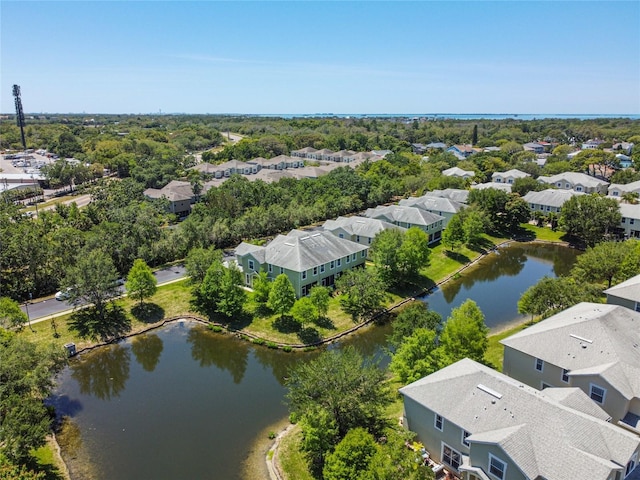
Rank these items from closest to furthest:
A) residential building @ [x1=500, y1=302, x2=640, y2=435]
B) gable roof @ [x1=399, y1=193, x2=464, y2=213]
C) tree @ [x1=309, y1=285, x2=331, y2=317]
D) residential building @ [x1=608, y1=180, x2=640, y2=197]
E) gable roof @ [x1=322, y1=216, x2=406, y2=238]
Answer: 1. residential building @ [x1=500, y1=302, x2=640, y2=435]
2. tree @ [x1=309, y1=285, x2=331, y2=317]
3. gable roof @ [x1=322, y1=216, x2=406, y2=238]
4. gable roof @ [x1=399, y1=193, x2=464, y2=213]
5. residential building @ [x1=608, y1=180, x2=640, y2=197]

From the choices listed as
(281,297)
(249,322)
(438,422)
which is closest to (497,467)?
(438,422)

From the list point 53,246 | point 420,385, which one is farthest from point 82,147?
point 420,385

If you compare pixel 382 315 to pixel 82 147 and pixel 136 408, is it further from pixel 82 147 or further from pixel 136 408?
pixel 82 147

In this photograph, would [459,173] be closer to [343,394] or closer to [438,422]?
[438,422]

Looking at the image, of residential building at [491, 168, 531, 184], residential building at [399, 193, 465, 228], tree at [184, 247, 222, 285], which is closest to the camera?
tree at [184, 247, 222, 285]

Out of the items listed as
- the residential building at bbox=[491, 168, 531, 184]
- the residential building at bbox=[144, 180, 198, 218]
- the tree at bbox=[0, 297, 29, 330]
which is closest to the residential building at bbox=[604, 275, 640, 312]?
the tree at bbox=[0, 297, 29, 330]

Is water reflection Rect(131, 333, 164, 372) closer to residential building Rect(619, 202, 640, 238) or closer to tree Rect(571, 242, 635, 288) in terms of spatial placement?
tree Rect(571, 242, 635, 288)
